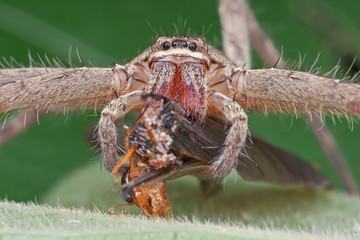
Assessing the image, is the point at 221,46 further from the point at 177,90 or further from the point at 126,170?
the point at 126,170

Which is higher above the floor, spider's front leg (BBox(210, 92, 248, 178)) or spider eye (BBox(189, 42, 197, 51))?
spider eye (BBox(189, 42, 197, 51))

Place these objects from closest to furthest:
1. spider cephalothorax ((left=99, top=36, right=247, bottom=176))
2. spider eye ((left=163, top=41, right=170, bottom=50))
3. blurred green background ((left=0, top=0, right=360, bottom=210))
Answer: spider cephalothorax ((left=99, top=36, right=247, bottom=176)) → spider eye ((left=163, top=41, right=170, bottom=50)) → blurred green background ((left=0, top=0, right=360, bottom=210))

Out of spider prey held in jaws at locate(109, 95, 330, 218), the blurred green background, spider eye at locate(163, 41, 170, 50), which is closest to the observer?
spider prey held in jaws at locate(109, 95, 330, 218)

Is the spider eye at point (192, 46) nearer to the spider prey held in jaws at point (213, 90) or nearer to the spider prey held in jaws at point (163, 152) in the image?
the spider prey held in jaws at point (213, 90)

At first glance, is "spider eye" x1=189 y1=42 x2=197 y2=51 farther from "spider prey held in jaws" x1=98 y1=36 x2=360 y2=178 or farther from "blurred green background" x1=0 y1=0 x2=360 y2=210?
"blurred green background" x1=0 y1=0 x2=360 y2=210

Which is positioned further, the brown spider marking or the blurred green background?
the blurred green background

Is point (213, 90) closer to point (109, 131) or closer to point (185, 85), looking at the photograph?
point (185, 85)

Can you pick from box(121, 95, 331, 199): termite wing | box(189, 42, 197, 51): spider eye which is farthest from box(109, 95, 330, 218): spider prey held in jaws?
box(189, 42, 197, 51): spider eye
